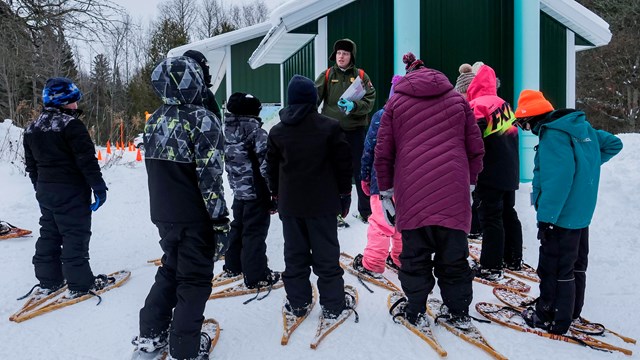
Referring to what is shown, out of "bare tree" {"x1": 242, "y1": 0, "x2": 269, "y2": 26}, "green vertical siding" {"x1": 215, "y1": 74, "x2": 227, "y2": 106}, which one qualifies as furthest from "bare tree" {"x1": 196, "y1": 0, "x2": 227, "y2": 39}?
"green vertical siding" {"x1": 215, "y1": 74, "x2": 227, "y2": 106}

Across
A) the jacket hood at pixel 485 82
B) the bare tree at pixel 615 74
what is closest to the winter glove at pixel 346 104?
the jacket hood at pixel 485 82

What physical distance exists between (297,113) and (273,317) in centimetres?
159

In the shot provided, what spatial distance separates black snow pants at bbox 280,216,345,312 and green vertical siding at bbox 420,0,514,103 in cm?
541

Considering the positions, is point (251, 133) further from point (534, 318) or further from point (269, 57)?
point (269, 57)

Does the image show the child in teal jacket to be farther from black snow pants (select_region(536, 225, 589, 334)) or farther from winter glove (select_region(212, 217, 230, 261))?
winter glove (select_region(212, 217, 230, 261))

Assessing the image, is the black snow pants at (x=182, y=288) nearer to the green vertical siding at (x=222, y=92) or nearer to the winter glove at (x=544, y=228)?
the winter glove at (x=544, y=228)

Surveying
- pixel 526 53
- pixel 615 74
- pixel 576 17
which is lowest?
pixel 526 53

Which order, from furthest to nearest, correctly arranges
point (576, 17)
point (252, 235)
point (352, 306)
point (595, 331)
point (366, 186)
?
point (576, 17), point (366, 186), point (252, 235), point (352, 306), point (595, 331)

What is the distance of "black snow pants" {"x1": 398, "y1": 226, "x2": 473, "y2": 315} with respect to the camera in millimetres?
3053

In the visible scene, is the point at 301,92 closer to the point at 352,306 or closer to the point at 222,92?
the point at 352,306

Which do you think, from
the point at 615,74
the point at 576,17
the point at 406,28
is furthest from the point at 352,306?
the point at 615,74

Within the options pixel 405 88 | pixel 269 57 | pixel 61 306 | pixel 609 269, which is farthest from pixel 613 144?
pixel 269 57

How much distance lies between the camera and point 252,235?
389 centimetres

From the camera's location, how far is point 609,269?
474 centimetres
